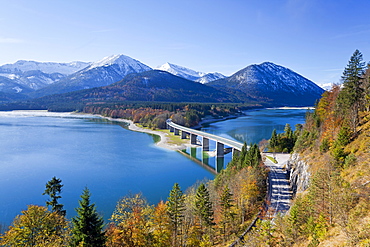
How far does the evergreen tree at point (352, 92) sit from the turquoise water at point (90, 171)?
80.6 ft

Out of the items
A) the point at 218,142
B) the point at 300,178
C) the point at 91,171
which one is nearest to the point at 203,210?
the point at 300,178

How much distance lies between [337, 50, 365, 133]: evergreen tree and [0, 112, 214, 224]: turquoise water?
24565mm

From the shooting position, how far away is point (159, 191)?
127 ft

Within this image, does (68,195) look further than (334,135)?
Yes

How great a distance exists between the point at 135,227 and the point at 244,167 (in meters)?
18.3

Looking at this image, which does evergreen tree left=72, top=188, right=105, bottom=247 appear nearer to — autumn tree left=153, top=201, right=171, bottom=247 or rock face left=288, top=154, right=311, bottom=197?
autumn tree left=153, top=201, right=171, bottom=247

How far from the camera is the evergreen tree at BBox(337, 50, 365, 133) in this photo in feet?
102

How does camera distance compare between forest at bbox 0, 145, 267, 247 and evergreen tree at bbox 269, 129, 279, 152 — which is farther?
evergreen tree at bbox 269, 129, 279, 152

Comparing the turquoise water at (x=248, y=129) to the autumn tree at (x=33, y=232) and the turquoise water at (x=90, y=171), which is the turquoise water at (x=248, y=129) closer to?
the turquoise water at (x=90, y=171)

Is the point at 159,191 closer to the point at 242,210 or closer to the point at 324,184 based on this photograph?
the point at 242,210

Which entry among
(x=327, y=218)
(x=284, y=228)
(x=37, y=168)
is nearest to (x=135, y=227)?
(x=284, y=228)

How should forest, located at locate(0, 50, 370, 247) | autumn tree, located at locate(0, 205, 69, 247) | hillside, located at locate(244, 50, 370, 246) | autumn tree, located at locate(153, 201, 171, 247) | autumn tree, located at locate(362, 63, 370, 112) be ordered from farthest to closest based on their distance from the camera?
autumn tree, located at locate(362, 63, 370, 112), autumn tree, located at locate(153, 201, 171, 247), autumn tree, located at locate(0, 205, 69, 247), forest, located at locate(0, 50, 370, 247), hillside, located at locate(244, 50, 370, 246)

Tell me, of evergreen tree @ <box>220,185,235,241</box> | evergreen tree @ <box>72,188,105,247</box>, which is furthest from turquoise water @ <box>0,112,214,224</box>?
evergreen tree @ <box>220,185,235,241</box>

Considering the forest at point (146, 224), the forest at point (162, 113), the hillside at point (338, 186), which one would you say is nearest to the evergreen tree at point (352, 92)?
the hillside at point (338, 186)
